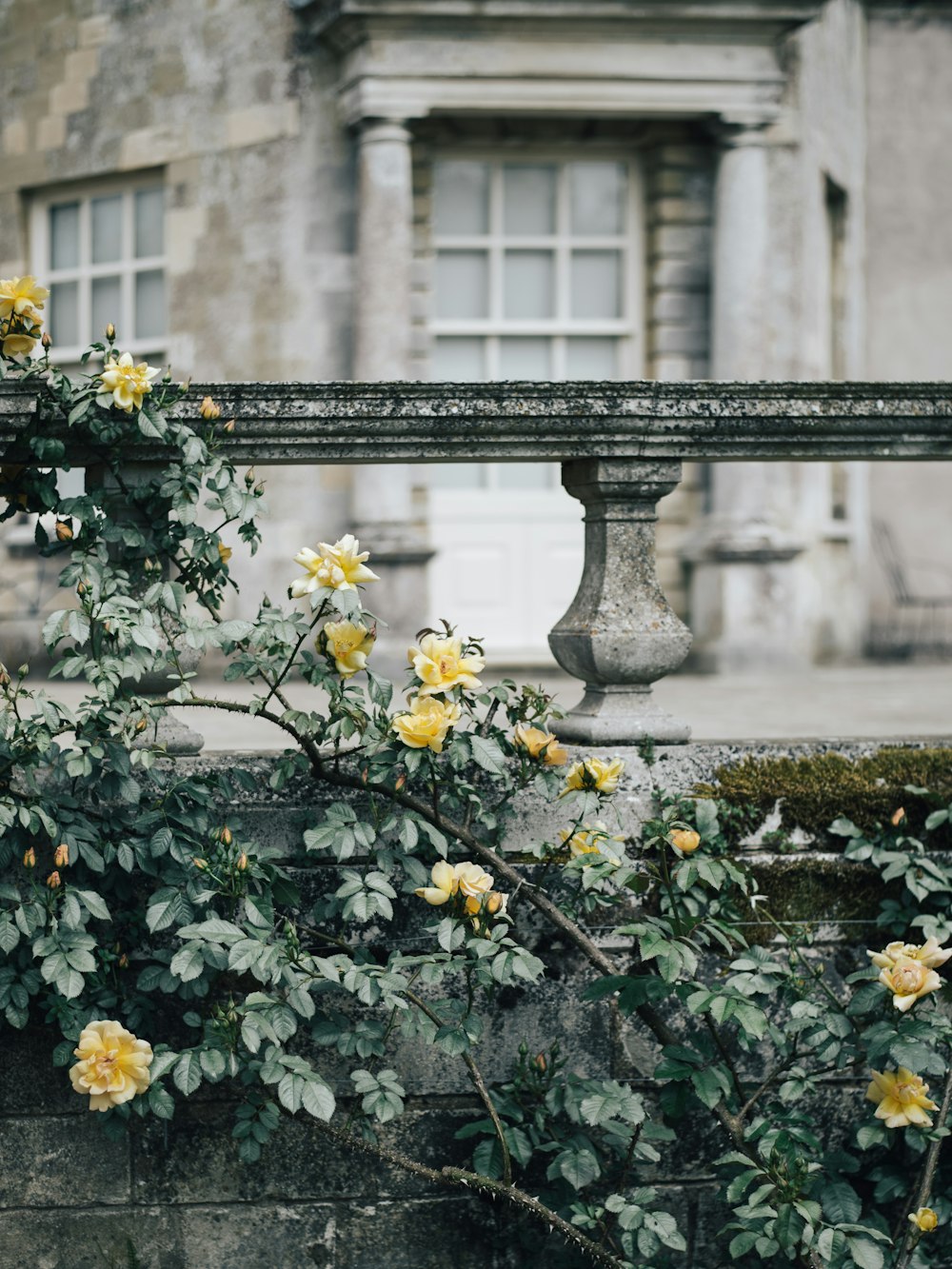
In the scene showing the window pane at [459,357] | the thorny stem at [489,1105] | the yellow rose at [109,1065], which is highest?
the window pane at [459,357]

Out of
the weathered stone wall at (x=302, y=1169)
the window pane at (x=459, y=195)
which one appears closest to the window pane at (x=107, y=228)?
the window pane at (x=459, y=195)

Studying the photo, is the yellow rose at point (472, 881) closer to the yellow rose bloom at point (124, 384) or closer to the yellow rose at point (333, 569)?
the yellow rose at point (333, 569)

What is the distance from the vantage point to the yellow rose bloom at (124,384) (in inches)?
106

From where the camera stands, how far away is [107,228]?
9414 mm

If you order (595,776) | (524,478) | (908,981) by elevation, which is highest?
(524,478)

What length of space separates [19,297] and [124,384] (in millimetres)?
265

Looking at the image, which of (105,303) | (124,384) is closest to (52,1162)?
(124,384)

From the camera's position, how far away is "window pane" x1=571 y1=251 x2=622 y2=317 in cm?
909

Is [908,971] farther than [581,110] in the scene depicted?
No

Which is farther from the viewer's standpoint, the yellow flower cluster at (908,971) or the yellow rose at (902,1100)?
the yellow rose at (902,1100)

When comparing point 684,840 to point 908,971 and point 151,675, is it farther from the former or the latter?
point 151,675

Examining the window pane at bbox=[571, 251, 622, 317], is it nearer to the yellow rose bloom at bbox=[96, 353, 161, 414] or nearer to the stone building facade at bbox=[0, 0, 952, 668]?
the stone building facade at bbox=[0, 0, 952, 668]

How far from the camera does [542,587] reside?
9.12 meters

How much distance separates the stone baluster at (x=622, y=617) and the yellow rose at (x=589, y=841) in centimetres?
27
